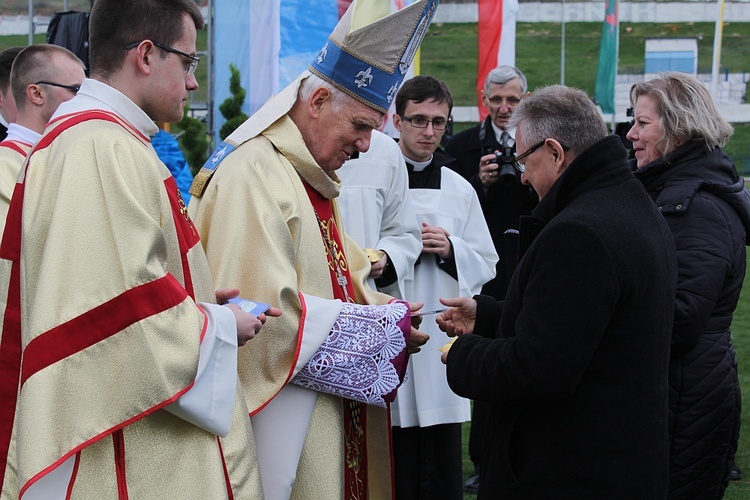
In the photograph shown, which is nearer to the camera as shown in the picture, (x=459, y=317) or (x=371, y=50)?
(x=371, y=50)

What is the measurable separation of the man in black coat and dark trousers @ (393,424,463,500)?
143 centimetres

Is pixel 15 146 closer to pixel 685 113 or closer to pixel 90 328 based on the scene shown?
pixel 90 328

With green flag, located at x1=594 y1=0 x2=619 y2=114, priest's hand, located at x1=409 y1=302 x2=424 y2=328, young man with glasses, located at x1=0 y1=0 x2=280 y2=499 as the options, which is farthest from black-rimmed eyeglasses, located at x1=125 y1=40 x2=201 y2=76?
green flag, located at x1=594 y1=0 x2=619 y2=114

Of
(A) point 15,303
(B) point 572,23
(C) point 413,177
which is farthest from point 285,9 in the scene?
(B) point 572,23

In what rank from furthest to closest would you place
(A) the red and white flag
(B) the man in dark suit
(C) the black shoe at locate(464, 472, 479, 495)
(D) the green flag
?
(D) the green flag, (A) the red and white flag, (C) the black shoe at locate(464, 472, 479, 495), (B) the man in dark suit

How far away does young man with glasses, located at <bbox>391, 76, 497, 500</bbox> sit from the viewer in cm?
435

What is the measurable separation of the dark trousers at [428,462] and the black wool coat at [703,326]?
1.19m

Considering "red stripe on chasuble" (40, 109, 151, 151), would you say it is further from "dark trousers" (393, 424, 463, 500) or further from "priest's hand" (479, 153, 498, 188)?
"priest's hand" (479, 153, 498, 188)

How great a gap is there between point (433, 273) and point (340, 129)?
4.66 ft

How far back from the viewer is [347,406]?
10.9ft

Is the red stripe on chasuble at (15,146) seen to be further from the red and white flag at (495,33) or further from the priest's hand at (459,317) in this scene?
the red and white flag at (495,33)

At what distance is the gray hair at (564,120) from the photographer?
283cm

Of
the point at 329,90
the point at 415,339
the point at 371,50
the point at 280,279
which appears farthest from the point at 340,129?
the point at 415,339

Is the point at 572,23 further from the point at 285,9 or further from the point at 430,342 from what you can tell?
the point at 430,342
